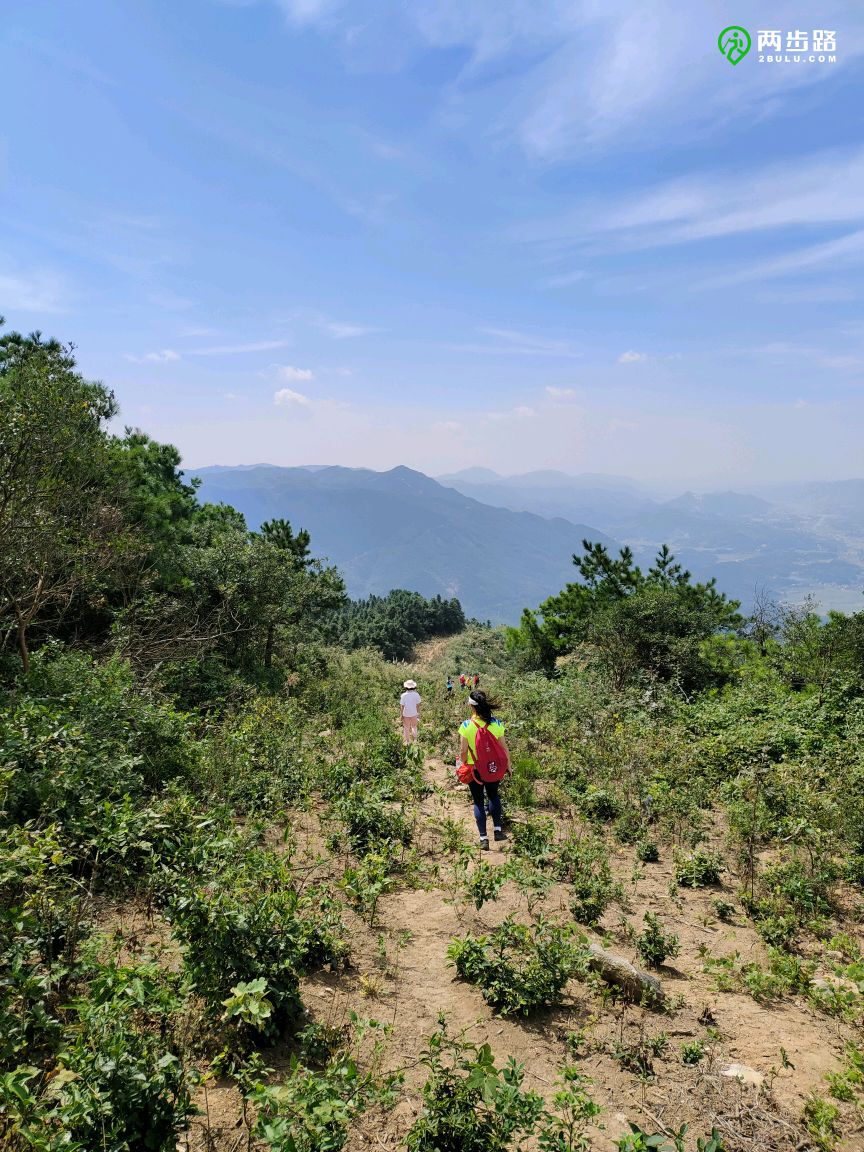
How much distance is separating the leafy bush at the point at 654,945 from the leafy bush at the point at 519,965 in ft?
2.16

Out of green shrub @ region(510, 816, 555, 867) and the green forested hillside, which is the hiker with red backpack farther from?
the green forested hillside

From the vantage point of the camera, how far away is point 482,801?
23.7 feet

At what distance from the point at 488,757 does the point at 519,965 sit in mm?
2809

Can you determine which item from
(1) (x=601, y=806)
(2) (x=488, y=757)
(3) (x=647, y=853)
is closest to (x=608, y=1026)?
(3) (x=647, y=853)

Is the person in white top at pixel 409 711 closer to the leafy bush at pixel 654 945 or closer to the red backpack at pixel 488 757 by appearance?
the red backpack at pixel 488 757

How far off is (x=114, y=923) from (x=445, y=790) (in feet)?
17.7

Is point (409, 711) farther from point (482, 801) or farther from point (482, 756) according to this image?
point (482, 756)

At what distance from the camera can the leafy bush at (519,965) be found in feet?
13.6

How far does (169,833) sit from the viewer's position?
4.98 metres

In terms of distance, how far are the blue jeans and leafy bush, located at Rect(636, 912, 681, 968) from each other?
233 cm

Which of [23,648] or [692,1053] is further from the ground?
[23,648]

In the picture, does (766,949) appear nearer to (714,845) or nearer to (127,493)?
(714,845)

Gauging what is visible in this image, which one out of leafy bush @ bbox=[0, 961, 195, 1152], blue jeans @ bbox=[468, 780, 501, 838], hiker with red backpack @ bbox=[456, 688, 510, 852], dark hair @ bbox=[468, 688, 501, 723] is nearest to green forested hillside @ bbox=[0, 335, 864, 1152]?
leafy bush @ bbox=[0, 961, 195, 1152]

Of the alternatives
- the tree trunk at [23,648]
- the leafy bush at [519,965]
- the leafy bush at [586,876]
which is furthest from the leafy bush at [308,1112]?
the tree trunk at [23,648]
